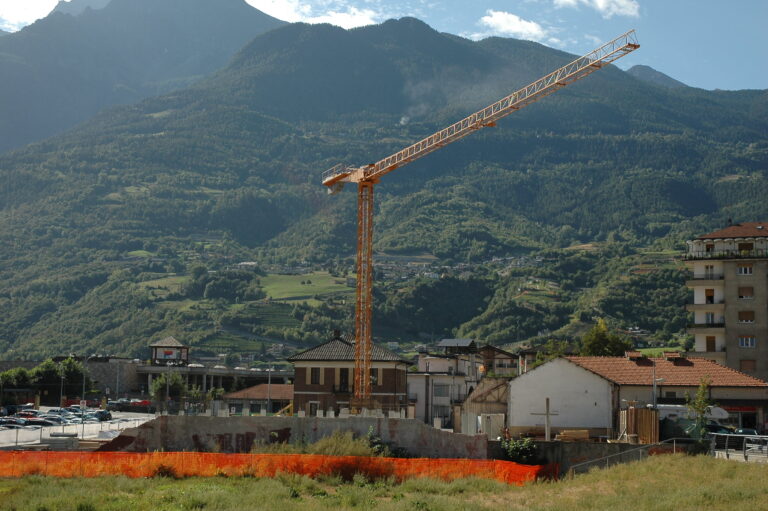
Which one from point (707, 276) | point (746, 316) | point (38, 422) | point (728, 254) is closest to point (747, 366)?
point (746, 316)

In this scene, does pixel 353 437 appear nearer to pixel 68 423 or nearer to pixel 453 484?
pixel 453 484

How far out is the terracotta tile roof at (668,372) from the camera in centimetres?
7400

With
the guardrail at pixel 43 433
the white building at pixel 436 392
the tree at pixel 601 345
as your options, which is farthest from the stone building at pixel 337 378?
the tree at pixel 601 345

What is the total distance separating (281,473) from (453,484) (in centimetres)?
828

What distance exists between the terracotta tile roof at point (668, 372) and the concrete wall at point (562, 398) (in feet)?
8.29

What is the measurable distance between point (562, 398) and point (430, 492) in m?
23.2

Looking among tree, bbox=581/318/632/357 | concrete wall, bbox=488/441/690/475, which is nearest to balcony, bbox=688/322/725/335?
tree, bbox=581/318/632/357

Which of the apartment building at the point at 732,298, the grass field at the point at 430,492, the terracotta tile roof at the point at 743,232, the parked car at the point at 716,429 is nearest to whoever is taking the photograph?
the grass field at the point at 430,492

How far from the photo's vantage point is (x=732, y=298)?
330 ft

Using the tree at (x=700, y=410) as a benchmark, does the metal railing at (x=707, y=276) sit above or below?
above

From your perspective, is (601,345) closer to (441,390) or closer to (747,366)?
(747,366)

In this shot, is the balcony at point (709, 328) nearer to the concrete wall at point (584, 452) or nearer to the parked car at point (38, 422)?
the concrete wall at point (584, 452)

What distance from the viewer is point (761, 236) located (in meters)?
101

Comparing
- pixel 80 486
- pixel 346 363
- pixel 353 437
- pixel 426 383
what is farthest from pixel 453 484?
pixel 426 383
